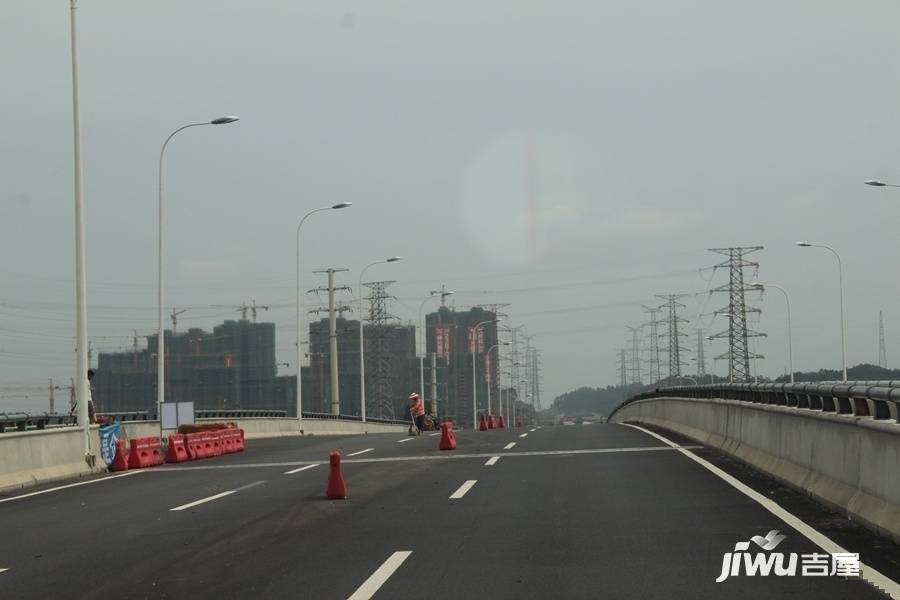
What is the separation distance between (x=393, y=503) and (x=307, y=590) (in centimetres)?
585

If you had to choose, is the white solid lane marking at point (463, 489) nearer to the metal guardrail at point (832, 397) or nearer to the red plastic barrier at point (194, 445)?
the metal guardrail at point (832, 397)

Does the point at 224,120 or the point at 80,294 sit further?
the point at 224,120

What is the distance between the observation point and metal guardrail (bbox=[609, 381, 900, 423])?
10.9 metres

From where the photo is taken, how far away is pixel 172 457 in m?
26.8

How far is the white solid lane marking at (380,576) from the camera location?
26.9ft

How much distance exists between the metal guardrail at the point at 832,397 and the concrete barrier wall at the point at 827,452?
0.17 m

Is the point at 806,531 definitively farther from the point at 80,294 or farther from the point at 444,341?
the point at 444,341

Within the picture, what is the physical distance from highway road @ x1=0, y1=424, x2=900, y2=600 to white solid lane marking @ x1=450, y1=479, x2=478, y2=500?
3 cm

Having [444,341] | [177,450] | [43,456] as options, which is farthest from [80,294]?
[444,341]

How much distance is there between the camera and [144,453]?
82.6 feet

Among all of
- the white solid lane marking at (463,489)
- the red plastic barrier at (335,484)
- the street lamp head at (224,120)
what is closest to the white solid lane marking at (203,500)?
the red plastic barrier at (335,484)

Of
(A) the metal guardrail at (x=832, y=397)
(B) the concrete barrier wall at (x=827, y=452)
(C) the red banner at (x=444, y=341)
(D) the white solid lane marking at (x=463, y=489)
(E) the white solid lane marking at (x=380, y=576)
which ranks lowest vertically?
(D) the white solid lane marking at (x=463, y=489)

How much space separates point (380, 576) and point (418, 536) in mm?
2238

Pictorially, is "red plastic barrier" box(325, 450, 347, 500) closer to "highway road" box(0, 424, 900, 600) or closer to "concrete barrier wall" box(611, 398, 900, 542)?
"highway road" box(0, 424, 900, 600)
